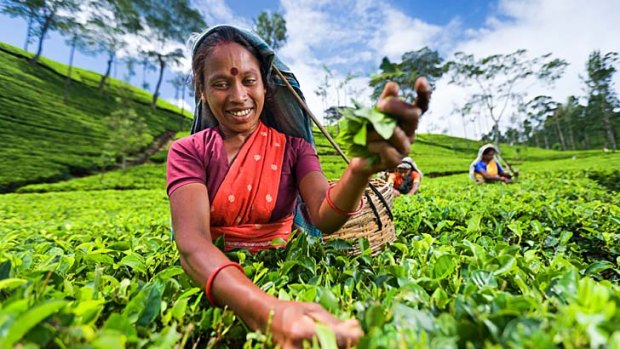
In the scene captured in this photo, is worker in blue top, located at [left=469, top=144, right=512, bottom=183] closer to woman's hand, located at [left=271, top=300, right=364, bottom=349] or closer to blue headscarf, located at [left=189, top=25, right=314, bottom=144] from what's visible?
blue headscarf, located at [left=189, top=25, right=314, bottom=144]

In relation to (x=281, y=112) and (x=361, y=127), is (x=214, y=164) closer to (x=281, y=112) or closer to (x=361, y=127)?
(x=281, y=112)

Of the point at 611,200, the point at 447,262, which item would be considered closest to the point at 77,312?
the point at 447,262

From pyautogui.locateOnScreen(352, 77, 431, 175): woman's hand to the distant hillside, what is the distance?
1706 centimetres

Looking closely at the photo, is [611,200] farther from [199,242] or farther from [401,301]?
[199,242]

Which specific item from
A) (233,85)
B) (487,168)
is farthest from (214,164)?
(487,168)

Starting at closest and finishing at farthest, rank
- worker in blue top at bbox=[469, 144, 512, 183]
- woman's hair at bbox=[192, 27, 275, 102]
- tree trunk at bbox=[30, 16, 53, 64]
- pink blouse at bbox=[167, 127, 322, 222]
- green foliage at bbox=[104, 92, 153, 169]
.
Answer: pink blouse at bbox=[167, 127, 322, 222] < woman's hair at bbox=[192, 27, 275, 102] < worker in blue top at bbox=[469, 144, 512, 183] < green foliage at bbox=[104, 92, 153, 169] < tree trunk at bbox=[30, 16, 53, 64]

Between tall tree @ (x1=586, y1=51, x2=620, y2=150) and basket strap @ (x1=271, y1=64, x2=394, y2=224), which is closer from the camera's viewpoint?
basket strap @ (x1=271, y1=64, x2=394, y2=224)

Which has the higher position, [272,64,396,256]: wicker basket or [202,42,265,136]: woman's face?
[202,42,265,136]: woman's face

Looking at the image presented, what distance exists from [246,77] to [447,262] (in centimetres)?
105

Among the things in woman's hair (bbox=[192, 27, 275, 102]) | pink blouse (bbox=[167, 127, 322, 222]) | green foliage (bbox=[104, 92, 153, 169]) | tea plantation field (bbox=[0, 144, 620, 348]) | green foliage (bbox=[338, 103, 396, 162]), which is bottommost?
green foliage (bbox=[104, 92, 153, 169])

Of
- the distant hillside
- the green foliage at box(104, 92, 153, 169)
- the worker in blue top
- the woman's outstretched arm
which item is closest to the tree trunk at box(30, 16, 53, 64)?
the distant hillside

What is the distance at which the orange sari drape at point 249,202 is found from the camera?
1.39 m

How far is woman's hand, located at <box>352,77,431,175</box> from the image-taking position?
30.9 inches

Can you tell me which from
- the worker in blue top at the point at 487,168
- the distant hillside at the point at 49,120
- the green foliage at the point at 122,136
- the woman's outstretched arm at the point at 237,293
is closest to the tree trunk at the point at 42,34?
the distant hillside at the point at 49,120
